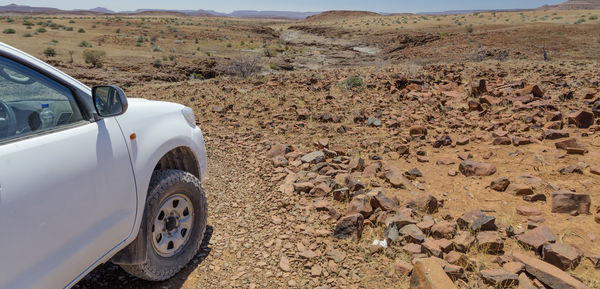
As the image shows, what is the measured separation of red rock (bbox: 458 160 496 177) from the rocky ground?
0.6 inches

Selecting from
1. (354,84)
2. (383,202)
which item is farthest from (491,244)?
(354,84)

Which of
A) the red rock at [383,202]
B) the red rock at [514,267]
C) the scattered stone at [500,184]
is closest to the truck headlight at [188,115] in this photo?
the red rock at [383,202]

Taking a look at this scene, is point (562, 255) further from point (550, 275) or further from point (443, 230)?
point (443, 230)

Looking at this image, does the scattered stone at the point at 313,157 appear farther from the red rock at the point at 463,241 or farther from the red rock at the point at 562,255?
the red rock at the point at 562,255

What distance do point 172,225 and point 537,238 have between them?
120 inches

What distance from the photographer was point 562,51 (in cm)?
2062

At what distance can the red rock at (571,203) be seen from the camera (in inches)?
140

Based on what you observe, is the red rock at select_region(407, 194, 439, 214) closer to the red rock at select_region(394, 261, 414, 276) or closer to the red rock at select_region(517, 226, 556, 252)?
the red rock at select_region(517, 226, 556, 252)

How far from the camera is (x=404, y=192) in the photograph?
433cm

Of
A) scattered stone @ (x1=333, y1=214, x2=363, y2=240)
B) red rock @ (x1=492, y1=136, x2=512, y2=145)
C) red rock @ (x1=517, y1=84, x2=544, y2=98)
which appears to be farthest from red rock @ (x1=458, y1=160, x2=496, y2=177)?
red rock @ (x1=517, y1=84, x2=544, y2=98)

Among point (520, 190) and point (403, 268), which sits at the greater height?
point (520, 190)

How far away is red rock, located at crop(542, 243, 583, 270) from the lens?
9.14 ft

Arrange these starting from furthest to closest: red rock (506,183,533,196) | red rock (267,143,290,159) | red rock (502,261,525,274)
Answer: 1. red rock (267,143,290,159)
2. red rock (506,183,533,196)
3. red rock (502,261,525,274)

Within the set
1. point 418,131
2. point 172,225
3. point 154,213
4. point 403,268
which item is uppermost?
point 154,213
